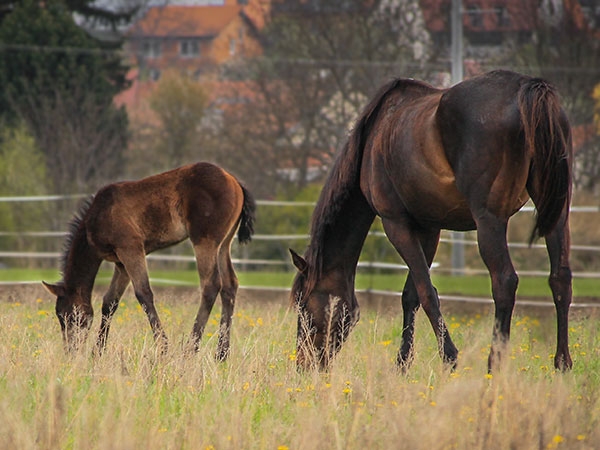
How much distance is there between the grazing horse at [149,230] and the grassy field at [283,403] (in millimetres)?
1170

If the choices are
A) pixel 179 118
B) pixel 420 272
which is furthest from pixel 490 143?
pixel 179 118

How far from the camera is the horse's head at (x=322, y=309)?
7.01 metres

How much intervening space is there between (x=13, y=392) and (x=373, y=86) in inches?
870

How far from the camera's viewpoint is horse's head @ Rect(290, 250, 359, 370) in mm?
7012

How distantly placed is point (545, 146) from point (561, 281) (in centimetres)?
112

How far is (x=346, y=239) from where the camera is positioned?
7.29 meters

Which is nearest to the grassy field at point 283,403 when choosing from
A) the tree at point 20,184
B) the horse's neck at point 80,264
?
the horse's neck at point 80,264

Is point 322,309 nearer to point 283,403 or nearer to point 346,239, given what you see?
point 346,239

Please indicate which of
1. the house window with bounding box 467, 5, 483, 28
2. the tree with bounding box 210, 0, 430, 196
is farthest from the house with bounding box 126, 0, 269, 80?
the house window with bounding box 467, 5, 483, 28

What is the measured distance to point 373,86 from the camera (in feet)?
87.6

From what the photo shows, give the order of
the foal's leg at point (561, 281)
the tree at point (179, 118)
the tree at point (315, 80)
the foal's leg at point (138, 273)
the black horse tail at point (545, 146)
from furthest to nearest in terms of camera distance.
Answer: the tree at point (179, 118) → the tree at point (315, 80) → the foal's leg at point (138, 273) → the foal's leg at point (561, 281) → the black horse tail at point (545, 146)

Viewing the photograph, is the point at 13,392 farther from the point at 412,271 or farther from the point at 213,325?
the point at 213,325

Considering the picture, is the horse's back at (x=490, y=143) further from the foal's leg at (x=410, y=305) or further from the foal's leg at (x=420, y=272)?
the foal's leg at (x=410, y=305)

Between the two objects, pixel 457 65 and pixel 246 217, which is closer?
pixel 246 217
